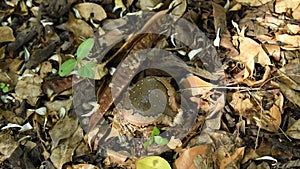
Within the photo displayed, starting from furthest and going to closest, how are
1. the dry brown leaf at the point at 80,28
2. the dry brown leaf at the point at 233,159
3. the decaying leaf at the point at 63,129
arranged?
the dry brown leaf at the point at 80,28 → the decaying leaf at the point at 63,129 → the dry brown leaf at the point at 233,159

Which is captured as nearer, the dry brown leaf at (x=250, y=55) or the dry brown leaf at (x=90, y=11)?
the dry brown leaf at (x=250, y=55)

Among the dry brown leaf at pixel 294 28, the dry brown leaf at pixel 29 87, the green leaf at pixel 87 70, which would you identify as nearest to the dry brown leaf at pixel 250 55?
the dry brown leaf at pixel 294 28

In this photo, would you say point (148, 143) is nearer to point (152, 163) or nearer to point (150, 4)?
point (152, 163)

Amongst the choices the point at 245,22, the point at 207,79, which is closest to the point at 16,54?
the point at 207,79

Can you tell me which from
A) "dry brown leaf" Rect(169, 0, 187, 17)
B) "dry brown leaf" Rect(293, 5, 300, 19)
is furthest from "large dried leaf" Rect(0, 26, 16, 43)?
"dry brown leaf" Rect(293, 5, 300, 19)

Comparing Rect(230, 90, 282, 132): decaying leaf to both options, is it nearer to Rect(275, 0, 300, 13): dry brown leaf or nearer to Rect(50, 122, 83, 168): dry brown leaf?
Rect(275, 0, 300, 13): dry brown leaf

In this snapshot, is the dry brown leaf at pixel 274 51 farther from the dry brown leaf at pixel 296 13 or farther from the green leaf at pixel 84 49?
the green leaf at pixel 84 49

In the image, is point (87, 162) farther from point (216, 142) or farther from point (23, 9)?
point (23, 9)
